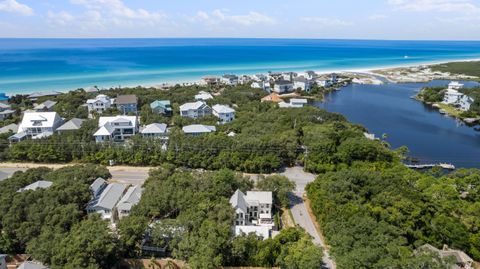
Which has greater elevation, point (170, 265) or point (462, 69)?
point (462, 69)

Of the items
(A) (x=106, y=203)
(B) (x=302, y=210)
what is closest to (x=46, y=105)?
(A) (x=106, y=203)

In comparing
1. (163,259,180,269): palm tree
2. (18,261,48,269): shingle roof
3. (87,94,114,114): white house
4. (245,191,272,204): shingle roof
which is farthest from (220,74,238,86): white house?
(18,261,48,269): shingle roof

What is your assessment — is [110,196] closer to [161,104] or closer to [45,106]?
[161,104]

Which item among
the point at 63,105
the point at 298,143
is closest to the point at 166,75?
the point at 63,105

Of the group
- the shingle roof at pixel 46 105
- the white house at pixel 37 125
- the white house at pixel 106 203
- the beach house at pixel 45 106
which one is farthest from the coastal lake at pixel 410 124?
the shingle roof at pixel 46 105

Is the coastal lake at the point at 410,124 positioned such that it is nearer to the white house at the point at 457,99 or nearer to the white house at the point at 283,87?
the white house at the point at 457,99

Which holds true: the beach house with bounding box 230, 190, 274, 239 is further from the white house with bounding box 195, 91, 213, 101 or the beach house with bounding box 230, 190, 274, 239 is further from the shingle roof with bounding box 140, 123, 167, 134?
the white house with bounding box 195, 91, 213, 101
